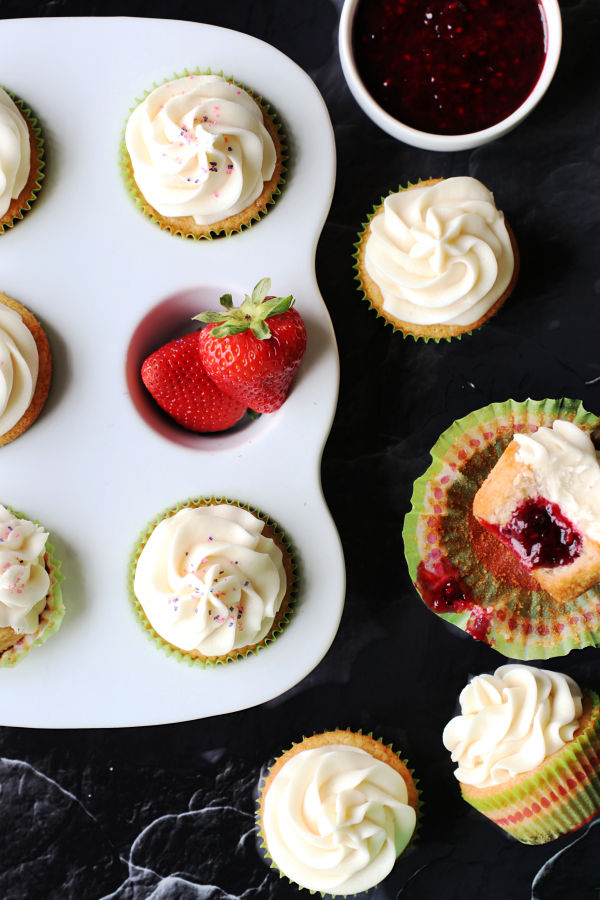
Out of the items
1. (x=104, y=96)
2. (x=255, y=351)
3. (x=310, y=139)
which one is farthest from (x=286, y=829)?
(x=104, y=96)

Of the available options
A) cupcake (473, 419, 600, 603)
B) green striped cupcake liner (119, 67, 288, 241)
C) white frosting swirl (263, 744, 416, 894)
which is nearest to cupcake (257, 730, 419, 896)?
white frosting swirl (263, 744, 416, 894)

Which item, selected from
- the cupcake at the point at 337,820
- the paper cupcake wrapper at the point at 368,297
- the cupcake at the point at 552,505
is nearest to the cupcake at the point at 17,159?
the paper cupcake wrapper at the point at 368,297

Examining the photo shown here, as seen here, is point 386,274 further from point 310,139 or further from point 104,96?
point 104,96

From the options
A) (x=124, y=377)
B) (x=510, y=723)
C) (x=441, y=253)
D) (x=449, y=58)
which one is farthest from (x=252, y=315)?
(x=510, y=723)

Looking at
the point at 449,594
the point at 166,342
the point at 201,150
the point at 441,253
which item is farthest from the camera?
the point at 166,342

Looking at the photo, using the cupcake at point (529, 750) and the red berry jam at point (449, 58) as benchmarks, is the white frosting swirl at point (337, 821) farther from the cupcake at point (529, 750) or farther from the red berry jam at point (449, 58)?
the red berry jam at point (449, 58)

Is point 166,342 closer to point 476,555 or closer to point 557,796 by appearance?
point 476,555
